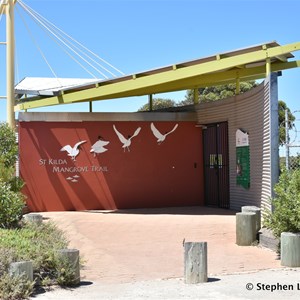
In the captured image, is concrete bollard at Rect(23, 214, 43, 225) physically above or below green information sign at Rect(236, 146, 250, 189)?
below

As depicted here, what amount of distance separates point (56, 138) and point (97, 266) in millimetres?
7766

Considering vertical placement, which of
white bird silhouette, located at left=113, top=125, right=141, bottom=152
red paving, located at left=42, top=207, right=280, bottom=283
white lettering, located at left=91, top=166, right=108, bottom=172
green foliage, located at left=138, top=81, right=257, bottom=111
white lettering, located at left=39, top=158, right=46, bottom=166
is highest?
green foliage, located at left=138, top=81, right=257, bottom=111

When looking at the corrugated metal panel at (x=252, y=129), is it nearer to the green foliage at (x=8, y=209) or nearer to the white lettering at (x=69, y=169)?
the white lettering at (x=69, y=169)

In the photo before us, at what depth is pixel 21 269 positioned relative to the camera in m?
6.16

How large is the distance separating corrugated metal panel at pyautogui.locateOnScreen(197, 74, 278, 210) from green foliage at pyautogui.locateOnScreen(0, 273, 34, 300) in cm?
625

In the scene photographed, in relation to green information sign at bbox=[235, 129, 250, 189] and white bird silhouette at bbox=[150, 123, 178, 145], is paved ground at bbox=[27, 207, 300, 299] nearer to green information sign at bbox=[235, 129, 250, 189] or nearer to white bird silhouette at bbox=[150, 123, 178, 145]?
green information sign at bbox=[235, 129, 250, 189]

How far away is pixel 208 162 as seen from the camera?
16.0 metres

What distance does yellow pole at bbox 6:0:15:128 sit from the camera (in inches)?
632

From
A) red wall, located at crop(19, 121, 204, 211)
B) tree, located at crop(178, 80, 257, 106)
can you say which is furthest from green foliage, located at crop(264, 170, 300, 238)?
tree, located at crop(178, 80, 257, 106)

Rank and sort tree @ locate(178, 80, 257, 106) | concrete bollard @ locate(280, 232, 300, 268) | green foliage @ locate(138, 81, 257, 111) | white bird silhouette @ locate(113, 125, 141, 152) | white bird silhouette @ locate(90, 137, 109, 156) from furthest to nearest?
tree @ locate(178, 80, 257, 106) → green foliage @ locate(138, 81, 257, 111) → white bird silhouette @ locate(113, 125, 141, 152) → white bird silhouette @ locate(90, 137, 109, 156) → concrete bollard @ locate(280, 232, 300, 268)

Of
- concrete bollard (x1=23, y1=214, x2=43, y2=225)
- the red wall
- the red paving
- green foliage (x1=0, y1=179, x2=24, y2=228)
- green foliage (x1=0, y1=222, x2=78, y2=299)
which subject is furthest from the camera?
the red wall

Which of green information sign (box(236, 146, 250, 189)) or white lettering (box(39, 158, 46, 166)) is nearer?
green information sign (box(236, 146, 250, 189))

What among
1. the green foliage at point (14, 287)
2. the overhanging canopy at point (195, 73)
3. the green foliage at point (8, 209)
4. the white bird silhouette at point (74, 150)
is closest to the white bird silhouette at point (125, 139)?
the white bird silhouette at point (74, 150)

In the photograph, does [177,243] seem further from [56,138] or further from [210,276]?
[56,138]
